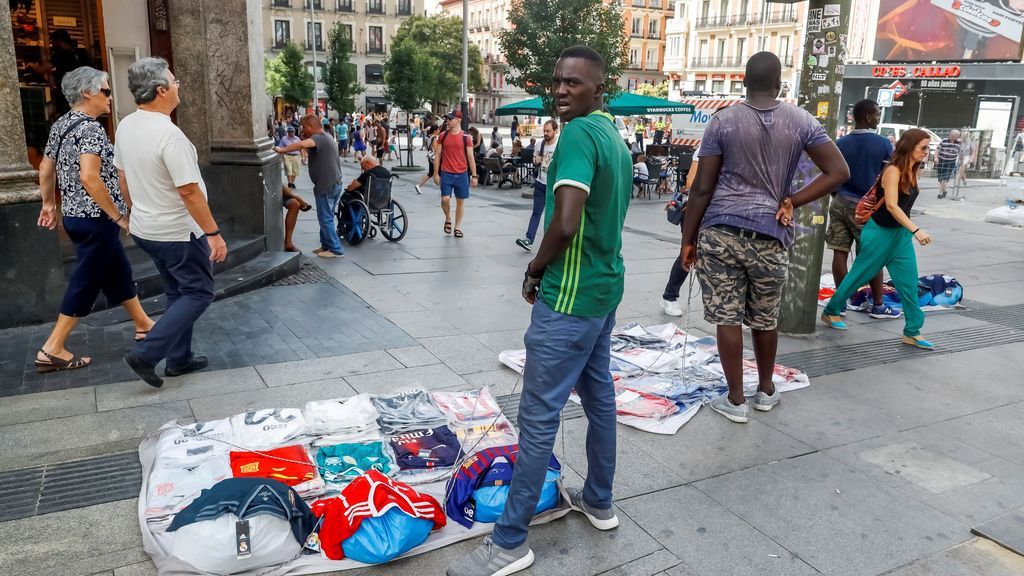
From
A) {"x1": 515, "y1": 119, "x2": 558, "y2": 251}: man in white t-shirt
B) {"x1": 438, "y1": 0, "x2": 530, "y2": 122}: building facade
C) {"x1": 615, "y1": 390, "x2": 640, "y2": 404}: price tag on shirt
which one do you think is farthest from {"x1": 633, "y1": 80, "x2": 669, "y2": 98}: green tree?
{"x1": 615, "y1": 390, "x2": 640, "y2": 404}: price tag on shirt

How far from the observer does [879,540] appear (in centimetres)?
323

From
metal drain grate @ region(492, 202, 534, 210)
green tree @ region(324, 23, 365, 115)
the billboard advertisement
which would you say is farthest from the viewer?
green tree @ region(324, 23, 365, 115)

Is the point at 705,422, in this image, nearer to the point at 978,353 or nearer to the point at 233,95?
the point at 978,353

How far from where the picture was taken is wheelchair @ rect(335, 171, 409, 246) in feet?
31.9

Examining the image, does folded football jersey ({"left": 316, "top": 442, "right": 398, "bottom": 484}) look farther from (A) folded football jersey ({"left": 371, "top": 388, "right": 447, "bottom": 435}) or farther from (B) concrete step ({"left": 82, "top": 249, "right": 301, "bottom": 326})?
(B) concrete step ({"left": 82, "top": 249, "right": 301, "bottom": 326})

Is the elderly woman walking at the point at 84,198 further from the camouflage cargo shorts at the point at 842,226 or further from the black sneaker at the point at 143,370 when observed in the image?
the camouflage cargo shorts at the point at 842,226

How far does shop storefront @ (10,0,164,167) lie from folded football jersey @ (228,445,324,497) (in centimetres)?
604

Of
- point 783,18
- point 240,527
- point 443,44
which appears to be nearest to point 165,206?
point 240,527

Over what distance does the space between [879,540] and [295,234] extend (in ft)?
29.2

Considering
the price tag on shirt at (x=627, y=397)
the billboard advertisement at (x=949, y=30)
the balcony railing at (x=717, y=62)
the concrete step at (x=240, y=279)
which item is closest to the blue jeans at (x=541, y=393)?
the price tag on shirt at (x=627, y=397)

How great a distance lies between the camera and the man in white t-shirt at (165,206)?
4281 millimetres

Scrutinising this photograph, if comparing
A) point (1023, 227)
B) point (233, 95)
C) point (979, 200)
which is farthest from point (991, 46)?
point (233, 95)

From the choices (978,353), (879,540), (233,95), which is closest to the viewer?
(879,540)

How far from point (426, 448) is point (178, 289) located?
81.6 inches
